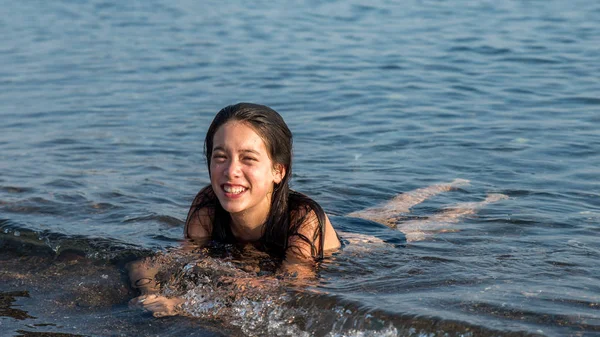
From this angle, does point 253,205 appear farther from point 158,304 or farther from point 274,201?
point 158,304

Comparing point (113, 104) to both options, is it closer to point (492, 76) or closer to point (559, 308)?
point (492, 76)

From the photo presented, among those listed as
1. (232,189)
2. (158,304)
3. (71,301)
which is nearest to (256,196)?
(232,189)

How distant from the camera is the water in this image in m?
4.67

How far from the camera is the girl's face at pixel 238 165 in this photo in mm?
4984

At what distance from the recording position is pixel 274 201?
5324mm

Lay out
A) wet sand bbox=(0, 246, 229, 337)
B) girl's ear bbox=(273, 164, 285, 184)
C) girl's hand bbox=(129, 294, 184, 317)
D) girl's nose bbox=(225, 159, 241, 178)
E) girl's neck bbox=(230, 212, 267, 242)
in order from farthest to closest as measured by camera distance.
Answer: girl's neck bbox=(230, 212, 267, 242), girl's ear bbox=(273, 164, 285, 184), girl's nose bbox=(225, 159, 241, 178), girl's hand bbox=(129, 294, 184, 317), wet sand bbox=(0, 246, 229, 337)

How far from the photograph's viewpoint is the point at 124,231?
6.21 m

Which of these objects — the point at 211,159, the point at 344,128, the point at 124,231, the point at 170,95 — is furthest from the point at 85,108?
the point at 211,159

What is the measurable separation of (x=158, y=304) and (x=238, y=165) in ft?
2.99

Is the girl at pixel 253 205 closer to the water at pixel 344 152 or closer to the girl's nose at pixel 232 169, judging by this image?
the girl's nose at pixel 232 169

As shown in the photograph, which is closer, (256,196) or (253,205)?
(256,196)

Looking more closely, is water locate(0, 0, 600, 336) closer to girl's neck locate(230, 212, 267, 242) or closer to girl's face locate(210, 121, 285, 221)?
girl's neck locate(230, 212, 267, 242)

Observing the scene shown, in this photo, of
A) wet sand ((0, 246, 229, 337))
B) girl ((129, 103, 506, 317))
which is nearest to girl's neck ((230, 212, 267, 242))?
girl ((129, 103, 506, 317))

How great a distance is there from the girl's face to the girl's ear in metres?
0.10
